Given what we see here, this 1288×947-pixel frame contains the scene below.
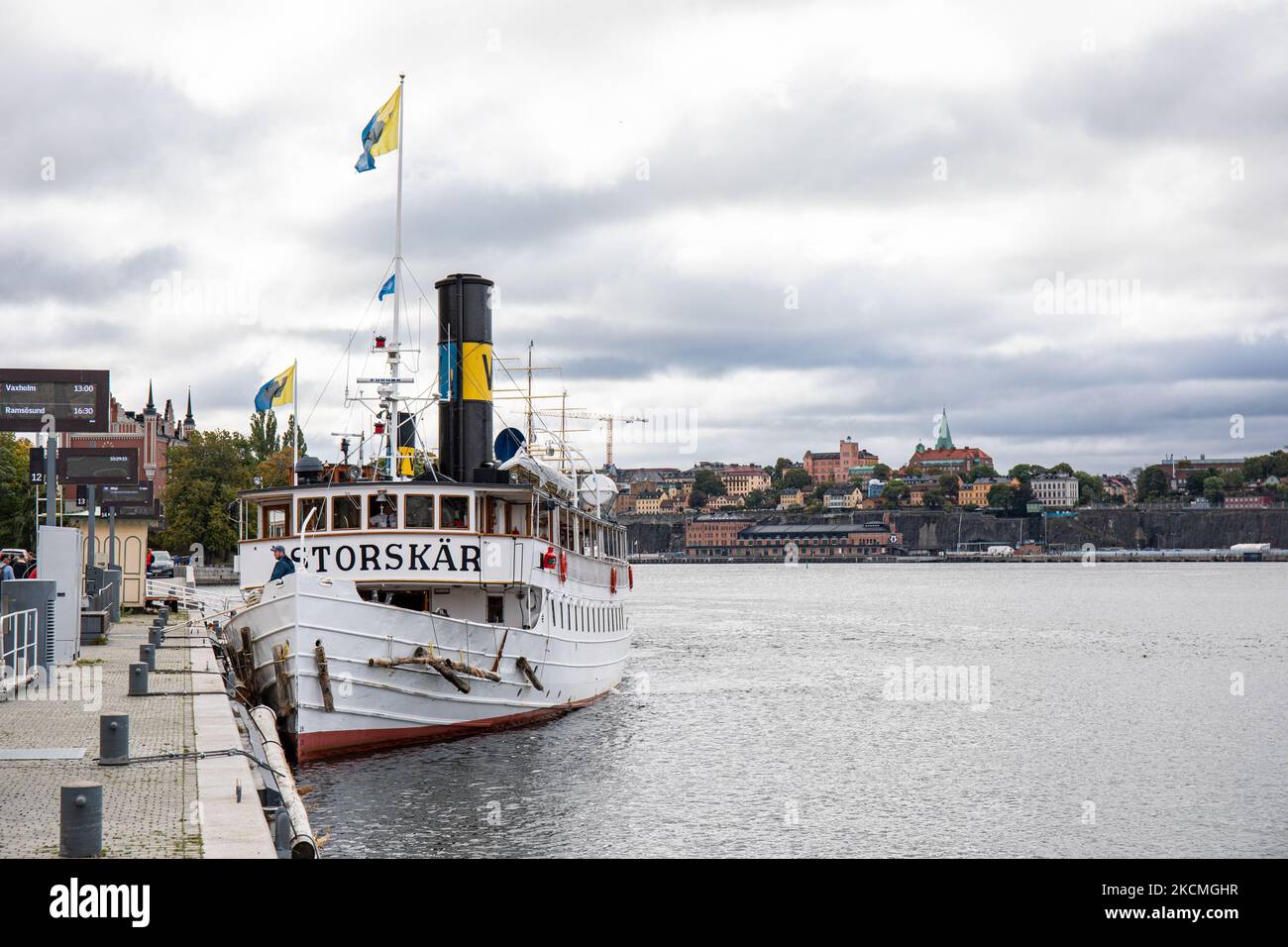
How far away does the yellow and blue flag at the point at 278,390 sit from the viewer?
30.7 metres

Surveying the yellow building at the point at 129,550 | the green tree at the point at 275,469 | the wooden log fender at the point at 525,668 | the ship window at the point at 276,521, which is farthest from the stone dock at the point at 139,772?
the green tree at the point at 275,469

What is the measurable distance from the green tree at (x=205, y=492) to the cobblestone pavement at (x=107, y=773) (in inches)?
3520

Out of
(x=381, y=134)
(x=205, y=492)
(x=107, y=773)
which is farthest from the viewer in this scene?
(x=205, y=492)

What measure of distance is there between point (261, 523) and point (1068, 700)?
26.6 meters

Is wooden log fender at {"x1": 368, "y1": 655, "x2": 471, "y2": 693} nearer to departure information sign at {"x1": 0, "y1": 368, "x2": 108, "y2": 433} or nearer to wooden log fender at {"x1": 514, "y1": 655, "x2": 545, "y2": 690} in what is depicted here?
wooden log fender at {"x1": 514, "y1": 655, "x2": 545, "y2": 690}

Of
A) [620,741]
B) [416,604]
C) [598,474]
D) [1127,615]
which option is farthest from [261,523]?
[1127,615]

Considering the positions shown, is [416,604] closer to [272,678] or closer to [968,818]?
[272,678]

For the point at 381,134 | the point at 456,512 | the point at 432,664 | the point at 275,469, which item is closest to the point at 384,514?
the point at 456,512

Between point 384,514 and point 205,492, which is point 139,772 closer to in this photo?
point 384,514

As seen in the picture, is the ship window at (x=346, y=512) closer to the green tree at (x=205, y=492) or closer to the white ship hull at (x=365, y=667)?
the white ship hull at (x=365, y=667)

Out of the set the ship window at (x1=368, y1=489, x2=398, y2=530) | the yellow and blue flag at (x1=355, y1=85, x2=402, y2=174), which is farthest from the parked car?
the ship window at (x1=368, y1=489, x2=398, y2=530)

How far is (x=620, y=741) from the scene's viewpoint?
102ft

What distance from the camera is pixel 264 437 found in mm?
125125

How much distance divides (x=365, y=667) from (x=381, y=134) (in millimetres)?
12396
